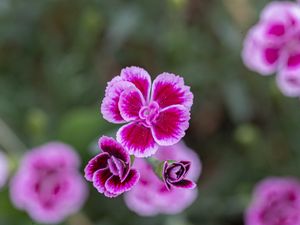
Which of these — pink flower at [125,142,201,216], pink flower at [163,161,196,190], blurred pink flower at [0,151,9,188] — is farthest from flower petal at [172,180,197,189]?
blurred pink flower at [0,151,9,188]

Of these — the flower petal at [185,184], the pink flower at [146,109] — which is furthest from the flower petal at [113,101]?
the flower petal at [185,184]

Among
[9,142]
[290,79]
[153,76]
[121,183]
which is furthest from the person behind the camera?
[153,76]

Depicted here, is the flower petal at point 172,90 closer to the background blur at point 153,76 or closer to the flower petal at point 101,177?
the flower petal at point 101,177

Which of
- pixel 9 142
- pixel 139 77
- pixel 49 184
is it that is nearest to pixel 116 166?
pixel 139 77

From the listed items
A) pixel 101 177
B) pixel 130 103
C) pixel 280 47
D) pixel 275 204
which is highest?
pixel 280 47

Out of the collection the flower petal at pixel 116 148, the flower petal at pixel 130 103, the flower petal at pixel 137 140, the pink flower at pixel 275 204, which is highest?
the pink flower at pixel 275 204

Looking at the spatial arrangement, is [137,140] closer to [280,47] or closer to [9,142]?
[280,47]
